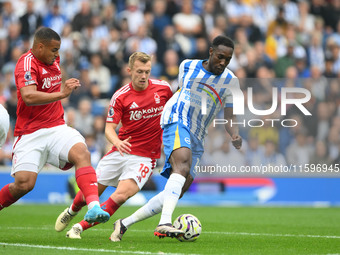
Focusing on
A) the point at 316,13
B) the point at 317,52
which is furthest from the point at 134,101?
the point at 316,13

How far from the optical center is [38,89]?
7617 millimetres

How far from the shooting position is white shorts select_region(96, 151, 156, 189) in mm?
8383

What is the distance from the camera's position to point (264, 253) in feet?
21.9

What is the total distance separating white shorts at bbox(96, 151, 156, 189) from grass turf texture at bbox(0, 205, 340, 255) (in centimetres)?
76

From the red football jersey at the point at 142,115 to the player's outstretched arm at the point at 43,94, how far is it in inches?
52.2

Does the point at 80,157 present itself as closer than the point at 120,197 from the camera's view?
Yes

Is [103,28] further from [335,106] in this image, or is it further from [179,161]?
[179,161]

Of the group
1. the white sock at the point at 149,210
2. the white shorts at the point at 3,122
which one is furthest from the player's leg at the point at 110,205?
the white shorts at the point at 3,122

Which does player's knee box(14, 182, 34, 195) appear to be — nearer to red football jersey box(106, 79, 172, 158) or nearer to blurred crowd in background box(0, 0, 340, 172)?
red football jersey box(106, 79, 172, 158)

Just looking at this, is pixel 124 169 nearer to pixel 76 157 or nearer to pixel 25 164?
pixel 76 157

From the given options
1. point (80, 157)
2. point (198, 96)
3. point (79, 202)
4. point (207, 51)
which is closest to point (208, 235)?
point (79, 202)

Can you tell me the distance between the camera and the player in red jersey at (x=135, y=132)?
837 centimetres

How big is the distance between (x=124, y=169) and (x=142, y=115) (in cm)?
75

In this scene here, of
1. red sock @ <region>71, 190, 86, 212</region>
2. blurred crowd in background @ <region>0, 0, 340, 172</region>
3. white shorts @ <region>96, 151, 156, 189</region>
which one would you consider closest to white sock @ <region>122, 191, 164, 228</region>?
white shorts @ <region>96, 151, 156, 189</region>
